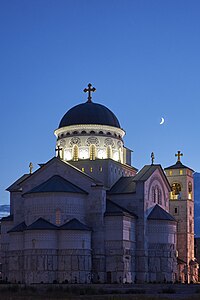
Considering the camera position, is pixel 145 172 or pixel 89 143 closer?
pixel 145 172

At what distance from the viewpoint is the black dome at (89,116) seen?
83.6 metres

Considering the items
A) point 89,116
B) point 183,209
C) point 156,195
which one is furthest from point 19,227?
point 183,209

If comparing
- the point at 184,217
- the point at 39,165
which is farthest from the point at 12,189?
the point at 184,217

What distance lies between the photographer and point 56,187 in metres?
71.8

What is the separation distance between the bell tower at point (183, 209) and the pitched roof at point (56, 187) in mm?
18913

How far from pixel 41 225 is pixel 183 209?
25.1 m

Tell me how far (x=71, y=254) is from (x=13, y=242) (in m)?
6.60

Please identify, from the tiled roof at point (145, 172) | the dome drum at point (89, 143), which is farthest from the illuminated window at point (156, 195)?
the dome drum at point (89, 143)

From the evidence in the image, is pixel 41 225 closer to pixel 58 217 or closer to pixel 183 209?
pixel 58 217

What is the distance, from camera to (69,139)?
83.6 metres

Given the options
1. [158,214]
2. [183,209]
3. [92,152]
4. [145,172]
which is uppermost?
[92,152]

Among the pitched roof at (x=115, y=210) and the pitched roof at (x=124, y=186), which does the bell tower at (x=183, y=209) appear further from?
the pitched roof at (x=115, y=210)

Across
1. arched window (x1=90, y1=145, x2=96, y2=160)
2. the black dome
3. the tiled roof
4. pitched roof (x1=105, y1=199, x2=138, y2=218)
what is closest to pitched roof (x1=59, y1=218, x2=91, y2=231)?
pitched roof (x1=105, y1=199, x2=138, y2=218)

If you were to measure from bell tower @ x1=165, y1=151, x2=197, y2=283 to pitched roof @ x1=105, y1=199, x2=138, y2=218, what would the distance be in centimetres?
1378
